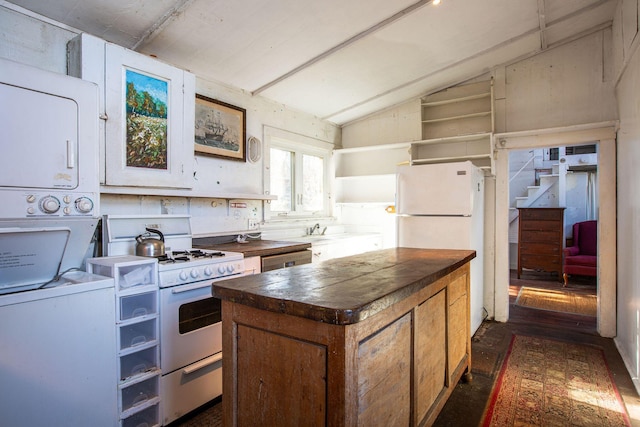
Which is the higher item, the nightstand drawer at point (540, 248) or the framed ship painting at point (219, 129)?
the framed ship painting at point (219, 129)

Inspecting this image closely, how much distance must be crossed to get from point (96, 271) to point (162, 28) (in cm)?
165

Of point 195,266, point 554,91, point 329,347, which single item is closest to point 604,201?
point 554,91

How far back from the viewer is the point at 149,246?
2.26 meters

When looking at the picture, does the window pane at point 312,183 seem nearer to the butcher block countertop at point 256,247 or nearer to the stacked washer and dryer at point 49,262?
the butcher block countertop at point 256,247

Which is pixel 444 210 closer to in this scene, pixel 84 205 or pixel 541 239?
pixel 84 205

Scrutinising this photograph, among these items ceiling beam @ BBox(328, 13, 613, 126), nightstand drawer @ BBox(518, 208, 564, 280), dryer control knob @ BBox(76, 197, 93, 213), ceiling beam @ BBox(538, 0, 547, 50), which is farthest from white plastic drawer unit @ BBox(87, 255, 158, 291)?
nightstand drawer @ BBox(518, 208, 564, 280)

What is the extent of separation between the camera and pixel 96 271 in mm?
2008

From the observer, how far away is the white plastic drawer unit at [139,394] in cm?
191

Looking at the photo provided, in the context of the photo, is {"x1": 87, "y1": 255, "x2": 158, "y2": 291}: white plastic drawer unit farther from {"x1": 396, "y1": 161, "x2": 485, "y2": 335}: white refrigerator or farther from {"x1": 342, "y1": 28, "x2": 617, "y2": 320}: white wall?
{"x1": 342, "y1": 28, "x2": 617, "y2": 320}: white wall

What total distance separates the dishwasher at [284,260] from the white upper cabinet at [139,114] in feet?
2.78

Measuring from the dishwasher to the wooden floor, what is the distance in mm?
1528

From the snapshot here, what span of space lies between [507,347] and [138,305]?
3118 millimetres

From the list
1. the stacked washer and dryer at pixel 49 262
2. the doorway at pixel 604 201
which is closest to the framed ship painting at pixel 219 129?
the stacked washer and dryer at pixel 49 262

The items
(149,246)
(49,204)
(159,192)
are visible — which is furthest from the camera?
(159,192)
